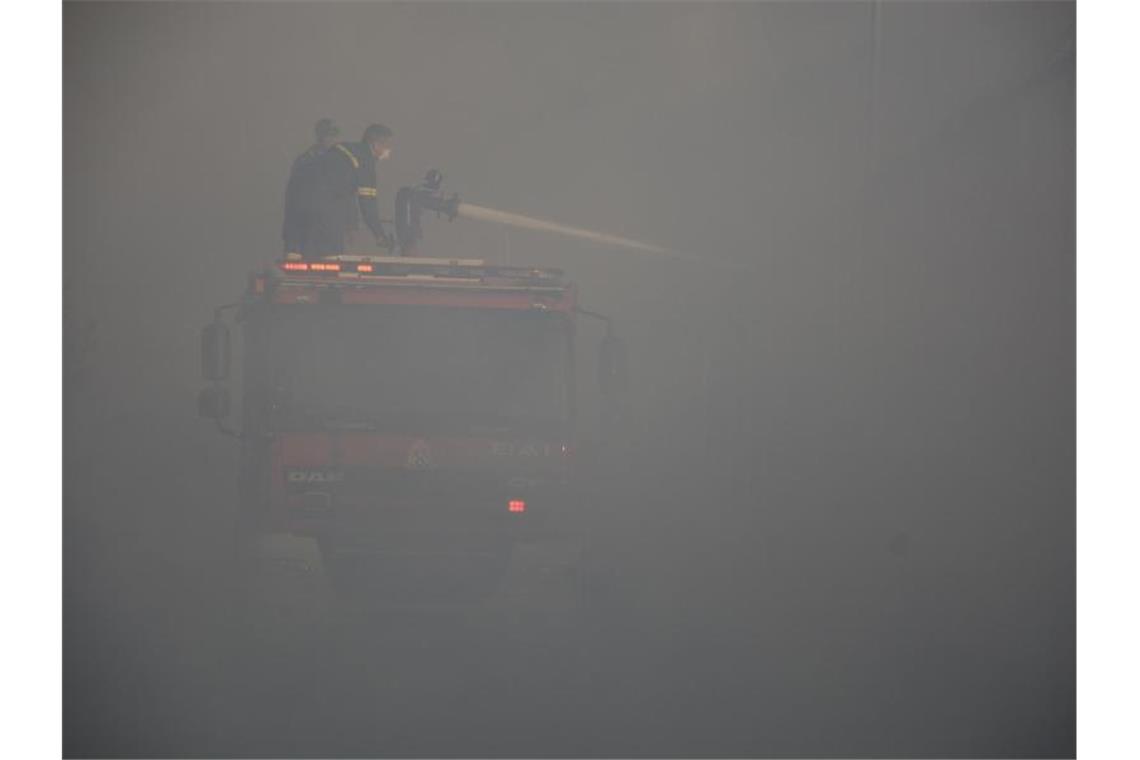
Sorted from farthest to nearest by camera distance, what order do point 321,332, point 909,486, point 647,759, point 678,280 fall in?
1. point 909,486
2. point 678,280
3. point 321,332
4. point 647,759

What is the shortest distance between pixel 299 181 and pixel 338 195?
0.35 meters

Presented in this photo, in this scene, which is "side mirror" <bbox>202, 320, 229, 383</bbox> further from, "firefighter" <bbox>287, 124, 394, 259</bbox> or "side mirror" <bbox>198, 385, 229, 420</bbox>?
"firefighter" <bbox>287, 124, 394, 259</bbox>

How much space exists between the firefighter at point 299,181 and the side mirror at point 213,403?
48.0 inches

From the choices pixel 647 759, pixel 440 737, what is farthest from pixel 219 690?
pixel 647 759

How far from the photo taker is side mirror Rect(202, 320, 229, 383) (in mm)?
9430

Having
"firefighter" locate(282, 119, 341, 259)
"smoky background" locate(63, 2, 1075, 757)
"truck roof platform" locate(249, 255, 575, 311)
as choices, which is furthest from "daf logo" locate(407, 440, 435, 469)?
"firefighter" locate(282, 119, 341, 259)

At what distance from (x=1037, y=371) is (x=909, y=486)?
1.88m

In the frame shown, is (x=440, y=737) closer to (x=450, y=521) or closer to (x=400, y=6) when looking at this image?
(x=450, y=521)

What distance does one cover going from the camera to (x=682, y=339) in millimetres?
12414

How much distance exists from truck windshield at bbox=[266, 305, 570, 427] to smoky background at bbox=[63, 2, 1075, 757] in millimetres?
348

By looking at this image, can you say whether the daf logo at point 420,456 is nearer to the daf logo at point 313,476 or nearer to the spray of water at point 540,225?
the daf logo at point 313,476

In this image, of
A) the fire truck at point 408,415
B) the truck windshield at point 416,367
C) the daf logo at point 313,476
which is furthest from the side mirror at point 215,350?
the daf logo at point 313,476

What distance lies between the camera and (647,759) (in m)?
8.32

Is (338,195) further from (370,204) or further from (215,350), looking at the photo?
(215,350)
